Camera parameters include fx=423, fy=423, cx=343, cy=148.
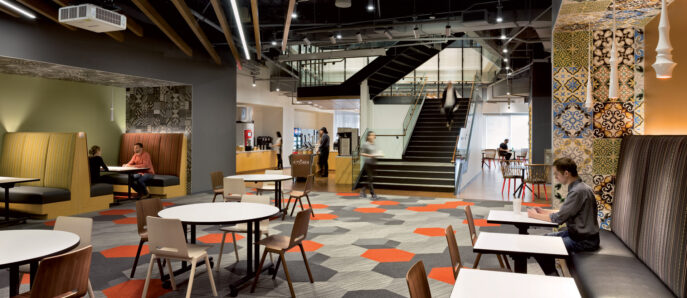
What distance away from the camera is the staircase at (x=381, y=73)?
14.2 metres

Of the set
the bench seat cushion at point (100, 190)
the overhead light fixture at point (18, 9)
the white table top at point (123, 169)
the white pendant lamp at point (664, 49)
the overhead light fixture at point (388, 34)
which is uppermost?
the overhead light fixture at point (388, 34)

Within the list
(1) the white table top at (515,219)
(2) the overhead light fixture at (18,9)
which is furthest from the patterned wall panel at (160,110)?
(1) the white table top at (515,219)

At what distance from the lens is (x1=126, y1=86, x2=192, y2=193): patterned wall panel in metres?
10.2

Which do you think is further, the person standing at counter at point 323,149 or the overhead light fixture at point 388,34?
the person standing at counter at point 323,149

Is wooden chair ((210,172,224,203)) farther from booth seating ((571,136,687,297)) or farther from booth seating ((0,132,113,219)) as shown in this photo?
booth seating ((571,136,687,297))

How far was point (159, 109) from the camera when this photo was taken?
10492 millimetres

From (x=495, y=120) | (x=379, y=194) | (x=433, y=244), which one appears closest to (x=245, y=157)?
(x=379, y=194)

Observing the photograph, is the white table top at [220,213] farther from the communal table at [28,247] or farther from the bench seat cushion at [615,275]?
the bench seat cushion at [615,275]

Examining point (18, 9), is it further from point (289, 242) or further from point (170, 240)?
point (289, 242)

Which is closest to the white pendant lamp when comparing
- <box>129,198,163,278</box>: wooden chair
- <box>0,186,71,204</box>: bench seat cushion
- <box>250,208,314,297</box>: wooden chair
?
<box>250,208,314,297</box>: wooden chair

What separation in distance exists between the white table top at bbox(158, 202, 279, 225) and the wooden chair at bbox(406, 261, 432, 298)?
1905mm

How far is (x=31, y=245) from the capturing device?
278 centimetres

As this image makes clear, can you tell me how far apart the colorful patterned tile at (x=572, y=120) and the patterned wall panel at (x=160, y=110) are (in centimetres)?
812

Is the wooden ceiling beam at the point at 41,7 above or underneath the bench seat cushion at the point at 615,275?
above
